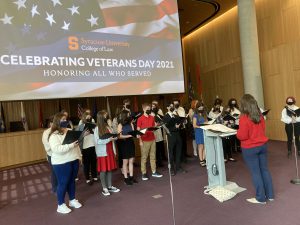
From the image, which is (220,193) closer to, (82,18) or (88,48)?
(88,48)

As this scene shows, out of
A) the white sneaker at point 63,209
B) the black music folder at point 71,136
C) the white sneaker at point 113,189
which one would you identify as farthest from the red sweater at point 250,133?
the white sneaker at point 63,209

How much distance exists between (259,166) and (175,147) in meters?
2.31

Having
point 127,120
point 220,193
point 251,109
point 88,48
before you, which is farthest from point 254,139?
point 88,48

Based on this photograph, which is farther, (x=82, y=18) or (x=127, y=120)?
(x=82, y=18)

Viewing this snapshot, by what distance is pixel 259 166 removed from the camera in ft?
12.8

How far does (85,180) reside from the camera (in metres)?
6.02

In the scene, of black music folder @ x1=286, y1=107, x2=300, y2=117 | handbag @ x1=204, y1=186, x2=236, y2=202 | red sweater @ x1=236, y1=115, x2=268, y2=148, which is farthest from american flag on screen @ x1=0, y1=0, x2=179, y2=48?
handbag @ x1=204, y1=186, x2=236, y2=202

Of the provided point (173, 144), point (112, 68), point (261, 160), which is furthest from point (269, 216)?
point (112, 68)

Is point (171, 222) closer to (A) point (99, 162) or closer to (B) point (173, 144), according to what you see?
(A) point (99, 162)

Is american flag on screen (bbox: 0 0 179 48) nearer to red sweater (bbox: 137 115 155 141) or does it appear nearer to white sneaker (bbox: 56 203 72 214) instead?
red sweater (bbox: 137 115 155 141)

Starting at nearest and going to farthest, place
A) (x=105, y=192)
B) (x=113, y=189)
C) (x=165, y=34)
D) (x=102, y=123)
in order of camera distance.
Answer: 1. (x=102, y=123)
2. (x=105, y=192)
3. (x=113, y=189)
4. (x=165, y=34)

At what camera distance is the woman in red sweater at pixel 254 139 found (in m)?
3.76

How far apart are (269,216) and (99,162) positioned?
2.70 metres

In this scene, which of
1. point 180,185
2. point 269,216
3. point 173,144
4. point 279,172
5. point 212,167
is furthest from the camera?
point 173,144
